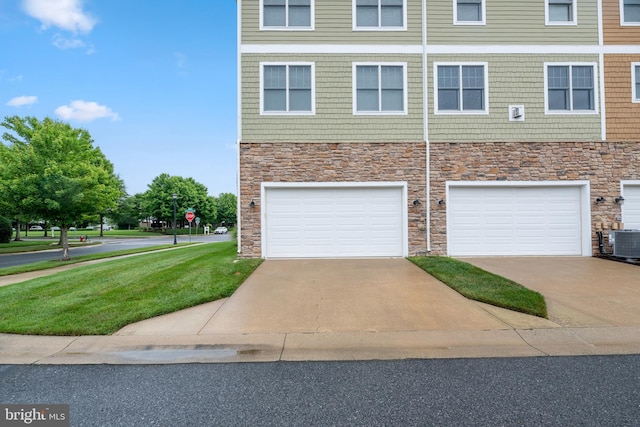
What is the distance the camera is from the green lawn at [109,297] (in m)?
4.68

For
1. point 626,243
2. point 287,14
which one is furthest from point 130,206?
point 626,243

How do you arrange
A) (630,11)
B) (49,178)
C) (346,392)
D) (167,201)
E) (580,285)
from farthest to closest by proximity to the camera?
(167,201), (49,178), (630,11), (580,285), (346,392)

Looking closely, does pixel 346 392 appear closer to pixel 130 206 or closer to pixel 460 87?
pixel 460 87

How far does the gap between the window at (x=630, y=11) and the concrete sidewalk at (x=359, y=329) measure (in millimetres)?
9157

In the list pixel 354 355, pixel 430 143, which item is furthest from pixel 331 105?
pixel 354 355

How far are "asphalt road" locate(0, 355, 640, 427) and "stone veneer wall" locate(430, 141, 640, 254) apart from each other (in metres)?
7.05

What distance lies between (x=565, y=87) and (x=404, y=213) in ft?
21.9

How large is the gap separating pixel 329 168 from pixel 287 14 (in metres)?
5.19

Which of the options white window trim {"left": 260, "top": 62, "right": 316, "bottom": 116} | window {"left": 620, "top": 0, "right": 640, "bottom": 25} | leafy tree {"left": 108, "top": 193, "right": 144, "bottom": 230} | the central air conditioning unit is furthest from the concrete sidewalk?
leafy tree {"left": 108, "top": 193, "right": 144, "bottom": 230}

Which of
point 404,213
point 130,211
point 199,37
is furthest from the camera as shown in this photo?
point 130,211

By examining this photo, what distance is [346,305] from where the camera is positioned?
5.60 meters

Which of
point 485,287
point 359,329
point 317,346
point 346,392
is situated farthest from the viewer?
point 485,287

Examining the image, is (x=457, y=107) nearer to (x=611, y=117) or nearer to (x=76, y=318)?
(x=611, y=117)

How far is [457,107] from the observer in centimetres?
1030
